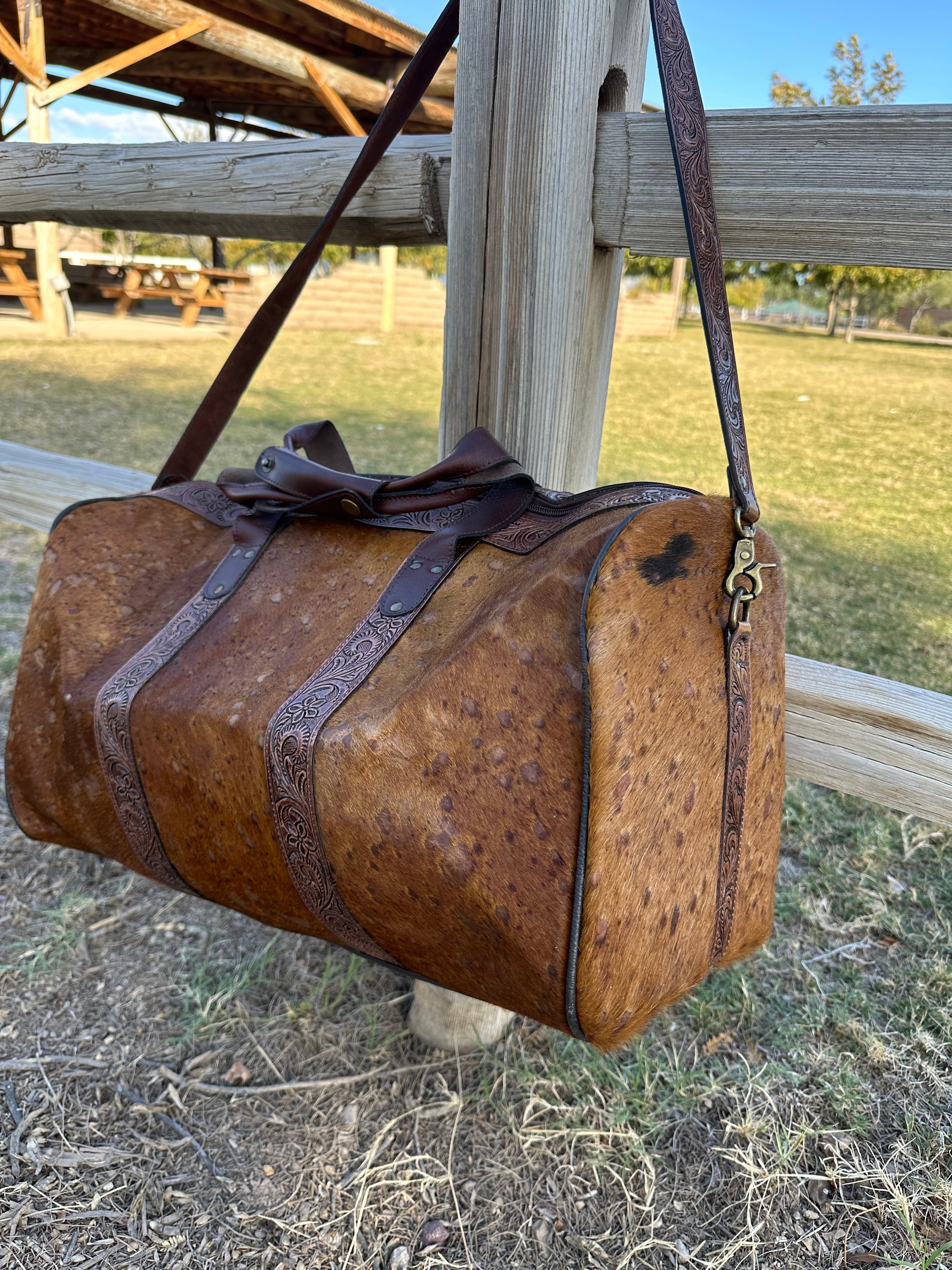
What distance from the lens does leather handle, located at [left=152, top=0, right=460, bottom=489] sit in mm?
1220

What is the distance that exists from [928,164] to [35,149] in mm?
1870

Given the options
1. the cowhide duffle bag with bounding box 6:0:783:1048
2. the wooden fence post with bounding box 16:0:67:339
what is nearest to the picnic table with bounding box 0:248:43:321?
the wooden fence post with bounding box 16:0:67:339

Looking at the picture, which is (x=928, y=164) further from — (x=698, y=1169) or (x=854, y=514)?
(x=854, y=514)

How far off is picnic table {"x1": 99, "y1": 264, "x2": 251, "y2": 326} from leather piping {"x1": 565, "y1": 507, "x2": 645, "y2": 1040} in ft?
44.2

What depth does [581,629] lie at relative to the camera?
0.81 meters

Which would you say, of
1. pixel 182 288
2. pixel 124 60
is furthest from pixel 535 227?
pixel 182 288

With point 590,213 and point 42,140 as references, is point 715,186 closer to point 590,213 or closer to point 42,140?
point 590,213

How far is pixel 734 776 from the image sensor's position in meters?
0.93

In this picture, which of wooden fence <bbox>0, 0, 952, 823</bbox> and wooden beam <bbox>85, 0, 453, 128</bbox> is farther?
wooden beam <bbox>85, 0, 453, 128</bbox>

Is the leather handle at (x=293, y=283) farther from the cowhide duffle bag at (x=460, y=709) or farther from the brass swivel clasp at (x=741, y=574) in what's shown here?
the brass swivel clasp at (x=741, y=574)

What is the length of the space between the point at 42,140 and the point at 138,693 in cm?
750

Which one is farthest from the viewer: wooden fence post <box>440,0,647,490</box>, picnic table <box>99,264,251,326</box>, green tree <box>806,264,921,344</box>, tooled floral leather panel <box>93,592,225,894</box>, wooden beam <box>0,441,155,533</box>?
picnic table <box>99,264,251,326</box>

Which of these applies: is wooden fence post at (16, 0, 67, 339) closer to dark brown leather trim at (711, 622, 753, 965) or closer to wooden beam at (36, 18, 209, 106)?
wooden beam at (36, 18, 209, 106)

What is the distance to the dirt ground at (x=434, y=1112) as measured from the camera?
1.23m
